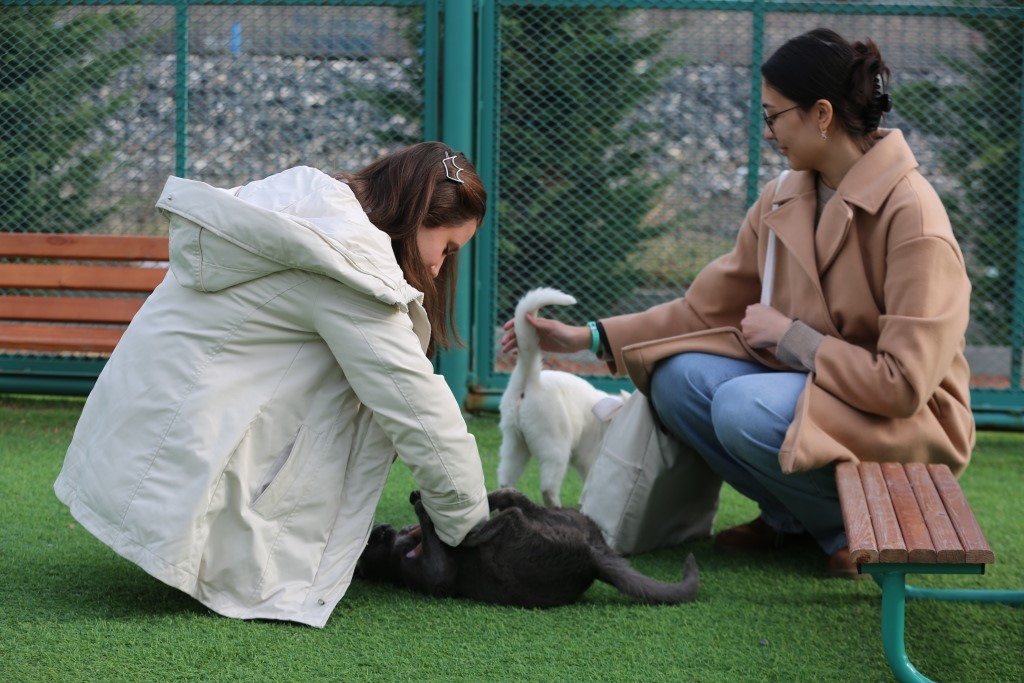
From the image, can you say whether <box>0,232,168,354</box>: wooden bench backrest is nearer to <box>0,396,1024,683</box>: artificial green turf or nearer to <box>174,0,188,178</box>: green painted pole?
<box>174,0,188,178</box>: green painted pole

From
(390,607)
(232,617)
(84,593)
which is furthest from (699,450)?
(84,593)

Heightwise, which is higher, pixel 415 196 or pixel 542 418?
pixel 415 196

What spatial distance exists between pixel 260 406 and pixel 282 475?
0.55ft

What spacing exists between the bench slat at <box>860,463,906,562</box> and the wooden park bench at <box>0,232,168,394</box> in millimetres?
3722

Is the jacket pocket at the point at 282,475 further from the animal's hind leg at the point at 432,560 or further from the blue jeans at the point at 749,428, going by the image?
the blue jeans at the point at 749,428

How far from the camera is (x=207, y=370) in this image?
8.16ft

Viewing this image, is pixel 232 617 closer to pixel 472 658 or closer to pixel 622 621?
pixel 472 658

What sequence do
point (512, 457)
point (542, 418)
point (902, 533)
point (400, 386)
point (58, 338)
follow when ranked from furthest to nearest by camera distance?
1. point (58, 338)
2. point (512, 457)
3. point (542, 418)
4. point (400, 386)
5. point (902, 533)

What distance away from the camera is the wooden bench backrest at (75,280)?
5.38m

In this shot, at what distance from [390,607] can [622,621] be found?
22.4 inches

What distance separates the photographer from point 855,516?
2.35m

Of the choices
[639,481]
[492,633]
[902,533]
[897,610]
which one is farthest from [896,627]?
[639,481]

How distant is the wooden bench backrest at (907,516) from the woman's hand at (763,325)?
0.48m

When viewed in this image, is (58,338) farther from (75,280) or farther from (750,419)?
(750,419)
